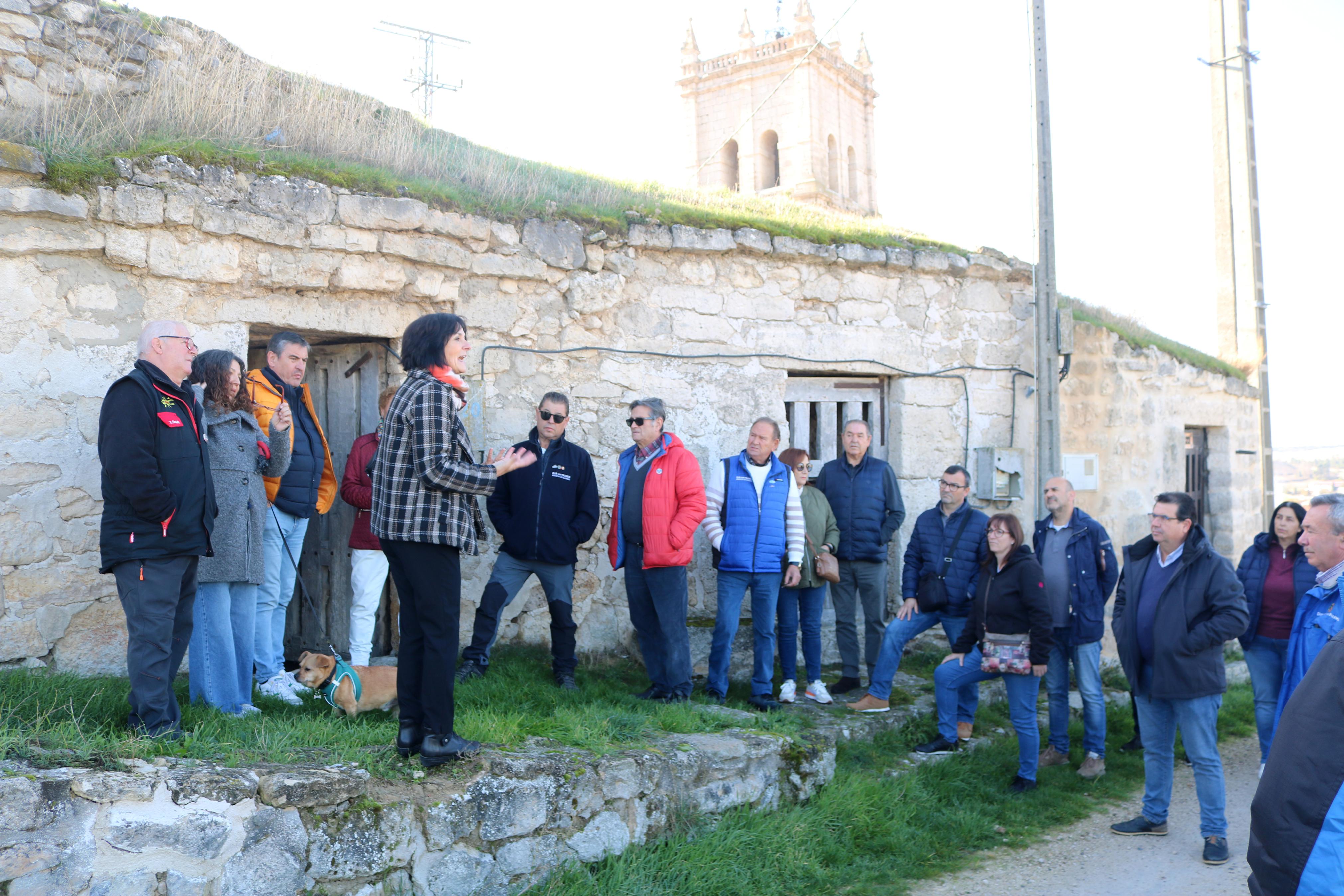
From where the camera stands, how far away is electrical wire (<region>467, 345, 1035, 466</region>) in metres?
6.03

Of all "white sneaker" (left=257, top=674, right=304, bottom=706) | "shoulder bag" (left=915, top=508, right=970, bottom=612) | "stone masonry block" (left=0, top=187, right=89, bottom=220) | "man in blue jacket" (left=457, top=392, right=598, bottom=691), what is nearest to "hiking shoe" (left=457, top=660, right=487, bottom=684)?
"man in blue jacket" (left=457, top=392, right=598, bottom=691)

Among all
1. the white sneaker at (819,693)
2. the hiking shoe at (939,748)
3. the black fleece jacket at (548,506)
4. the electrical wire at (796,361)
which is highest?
the electrical wire at (796,361)

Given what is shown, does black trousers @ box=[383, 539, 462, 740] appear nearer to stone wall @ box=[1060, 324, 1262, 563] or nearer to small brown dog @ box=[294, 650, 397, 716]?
small brown dog @ box=[294, 650, 397, 716]

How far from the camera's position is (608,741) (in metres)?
4.11

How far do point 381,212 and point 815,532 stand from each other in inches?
131

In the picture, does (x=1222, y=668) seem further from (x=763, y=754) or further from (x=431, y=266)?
(x=431, y=266)

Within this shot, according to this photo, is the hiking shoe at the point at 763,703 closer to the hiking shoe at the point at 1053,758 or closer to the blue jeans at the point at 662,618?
the blue jeans at the point at 662,618

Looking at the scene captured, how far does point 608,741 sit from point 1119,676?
204 inches

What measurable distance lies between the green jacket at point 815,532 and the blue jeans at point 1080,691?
1447mm

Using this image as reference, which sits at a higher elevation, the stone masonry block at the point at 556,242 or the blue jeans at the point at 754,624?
the stone masonry block at the point at 556,242

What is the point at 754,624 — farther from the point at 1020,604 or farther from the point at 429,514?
the point at 429,514

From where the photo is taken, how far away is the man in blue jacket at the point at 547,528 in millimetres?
5262

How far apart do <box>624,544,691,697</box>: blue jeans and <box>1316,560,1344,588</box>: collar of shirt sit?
300 centimetres

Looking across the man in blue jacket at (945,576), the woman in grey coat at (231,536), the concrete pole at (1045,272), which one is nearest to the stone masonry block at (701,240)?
the man in blue jacket at (945,576)
